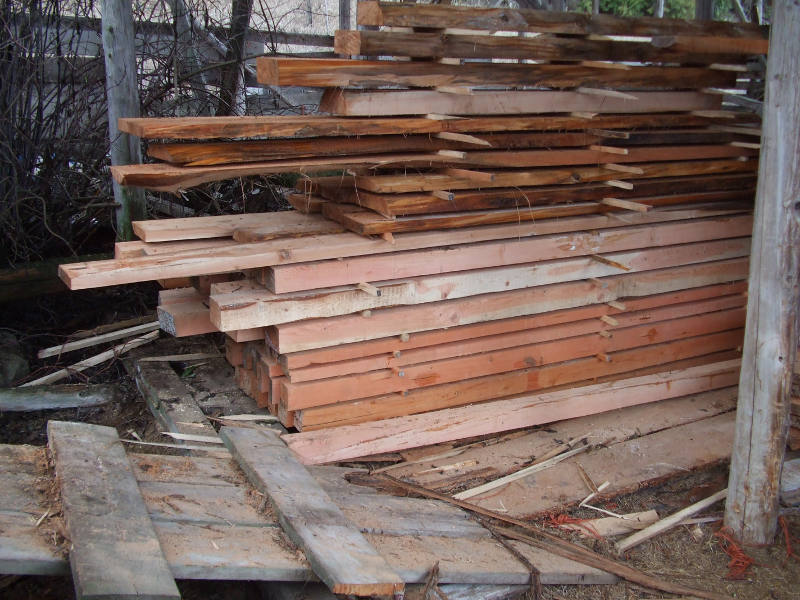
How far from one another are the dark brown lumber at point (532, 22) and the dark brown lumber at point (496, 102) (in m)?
0.35

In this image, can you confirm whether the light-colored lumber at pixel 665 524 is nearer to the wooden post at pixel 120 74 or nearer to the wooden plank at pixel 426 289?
the wooden plank at pixel 426 289

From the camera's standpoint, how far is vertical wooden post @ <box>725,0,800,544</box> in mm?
3768

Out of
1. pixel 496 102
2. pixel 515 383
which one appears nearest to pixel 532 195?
pixel 496 102

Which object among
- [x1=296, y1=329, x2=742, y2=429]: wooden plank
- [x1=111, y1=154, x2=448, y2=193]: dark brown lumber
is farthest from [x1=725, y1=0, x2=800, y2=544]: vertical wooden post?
[x1=111, y1=154, x2=448, y2=193]: dark brown lumber

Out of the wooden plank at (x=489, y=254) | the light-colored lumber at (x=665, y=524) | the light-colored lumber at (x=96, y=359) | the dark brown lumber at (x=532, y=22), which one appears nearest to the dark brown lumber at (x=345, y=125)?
the dark brown lumber at (x=532, y=22)

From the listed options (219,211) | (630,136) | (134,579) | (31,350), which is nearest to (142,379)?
(31,350)

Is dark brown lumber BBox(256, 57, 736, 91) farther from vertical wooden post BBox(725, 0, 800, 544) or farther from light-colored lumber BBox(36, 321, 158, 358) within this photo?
light-colored lumber BBox(36, 321, 158, 358)

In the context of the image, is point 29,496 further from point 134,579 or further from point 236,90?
point 236,90

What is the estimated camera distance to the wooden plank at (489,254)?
13.7 feet

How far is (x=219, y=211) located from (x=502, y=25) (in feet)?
9.93

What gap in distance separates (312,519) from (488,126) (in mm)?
2313

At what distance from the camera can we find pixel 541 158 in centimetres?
469

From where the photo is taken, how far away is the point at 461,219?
4539mm

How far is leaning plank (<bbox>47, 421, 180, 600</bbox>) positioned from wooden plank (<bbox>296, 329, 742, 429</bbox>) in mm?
1205
